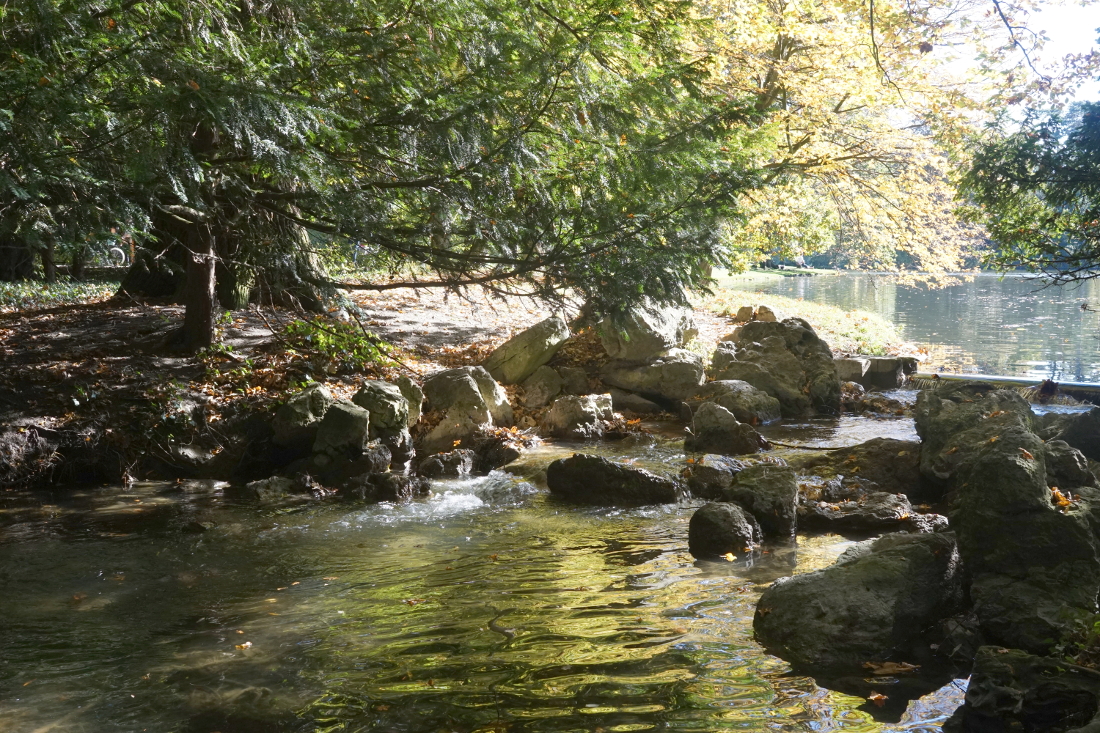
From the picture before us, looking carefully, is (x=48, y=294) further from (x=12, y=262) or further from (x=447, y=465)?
(x=447, y=465)

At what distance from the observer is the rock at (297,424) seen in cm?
984

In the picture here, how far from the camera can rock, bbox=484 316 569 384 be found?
1326 cm

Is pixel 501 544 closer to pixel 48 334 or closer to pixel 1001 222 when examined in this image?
pixel 1001 222

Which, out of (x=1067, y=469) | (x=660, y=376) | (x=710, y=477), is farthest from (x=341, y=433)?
(x=1067, y=469)

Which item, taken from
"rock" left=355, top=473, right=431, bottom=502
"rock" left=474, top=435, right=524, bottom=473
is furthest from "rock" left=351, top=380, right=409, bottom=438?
"rock" left=355, top=473, right=431, bottom=502

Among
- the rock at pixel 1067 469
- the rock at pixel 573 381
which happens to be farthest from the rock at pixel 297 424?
the rock at pixel 1067 469

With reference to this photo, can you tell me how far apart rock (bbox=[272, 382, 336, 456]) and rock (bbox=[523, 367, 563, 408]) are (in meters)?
3.65

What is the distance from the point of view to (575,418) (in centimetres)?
1159

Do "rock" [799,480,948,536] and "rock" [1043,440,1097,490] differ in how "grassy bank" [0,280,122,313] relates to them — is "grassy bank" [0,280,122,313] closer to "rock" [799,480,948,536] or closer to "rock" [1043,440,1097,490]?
"rock" [799,480,948,536]

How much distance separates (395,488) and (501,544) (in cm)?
204

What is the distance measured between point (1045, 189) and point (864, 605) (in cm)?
667

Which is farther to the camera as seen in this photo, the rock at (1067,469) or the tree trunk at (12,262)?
the tree trunk at (12,262)

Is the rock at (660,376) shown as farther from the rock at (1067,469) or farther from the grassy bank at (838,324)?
the rock at (1067,469)

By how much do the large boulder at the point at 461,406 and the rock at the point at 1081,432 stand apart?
665cm
